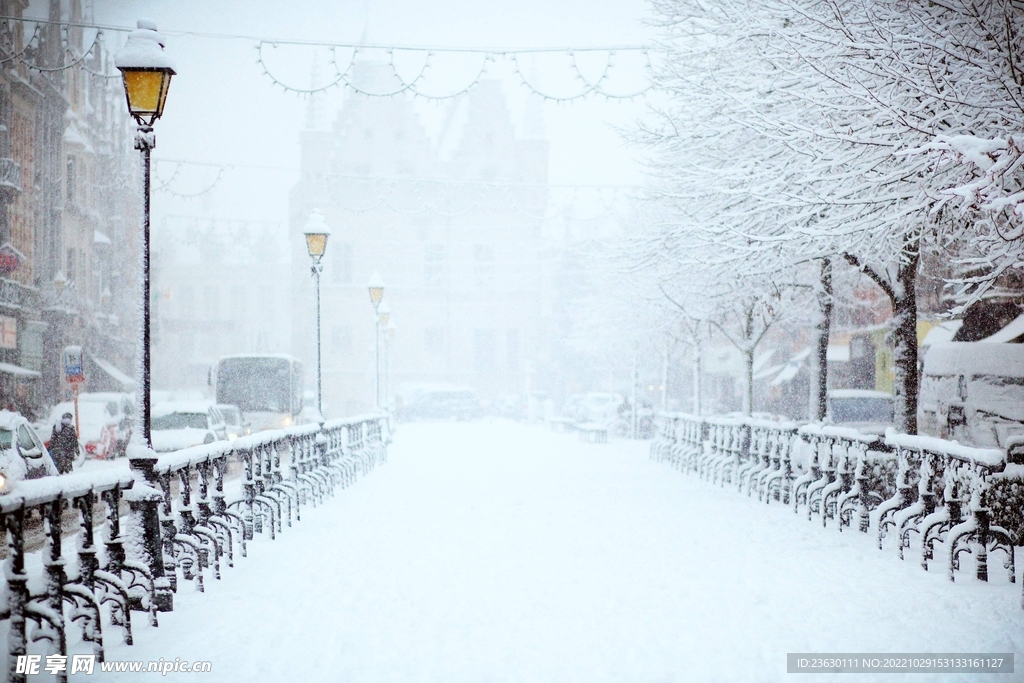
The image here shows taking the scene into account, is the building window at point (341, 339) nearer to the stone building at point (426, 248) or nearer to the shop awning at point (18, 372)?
the stone building at point (426, 248)

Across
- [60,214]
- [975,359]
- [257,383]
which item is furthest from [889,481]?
[60,214]

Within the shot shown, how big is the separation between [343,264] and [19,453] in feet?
199

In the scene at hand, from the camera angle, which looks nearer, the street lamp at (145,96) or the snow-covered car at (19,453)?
the street lamp at (145,96)

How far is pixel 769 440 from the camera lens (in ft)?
59.0

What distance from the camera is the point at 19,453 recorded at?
1504 centimetres

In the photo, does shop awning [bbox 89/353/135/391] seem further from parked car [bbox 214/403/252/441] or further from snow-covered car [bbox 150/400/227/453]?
snow-covered car [bbox 150/400/227/453]

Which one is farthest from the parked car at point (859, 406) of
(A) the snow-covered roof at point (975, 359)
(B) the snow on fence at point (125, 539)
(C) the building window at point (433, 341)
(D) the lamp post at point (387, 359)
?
(C) the building window at point (433, 341)

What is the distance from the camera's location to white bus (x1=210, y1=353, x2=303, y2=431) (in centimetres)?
3769

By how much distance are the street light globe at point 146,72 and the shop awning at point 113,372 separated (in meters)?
41.9

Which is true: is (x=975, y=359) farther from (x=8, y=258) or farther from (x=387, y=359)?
(x=387, y=359)

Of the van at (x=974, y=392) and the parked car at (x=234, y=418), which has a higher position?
the van at (x=974, y=392)

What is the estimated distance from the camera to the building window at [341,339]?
241ft

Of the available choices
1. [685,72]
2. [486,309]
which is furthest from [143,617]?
[486,309]

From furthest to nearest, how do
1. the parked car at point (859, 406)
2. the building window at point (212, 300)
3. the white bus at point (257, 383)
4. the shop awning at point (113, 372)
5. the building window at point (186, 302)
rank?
the building window at point (212, 300) < the building window at point (186, 302) < the shop awning at point (113, 372) < the white bus at point (257, 383) < the parked car at point (859, 406)
